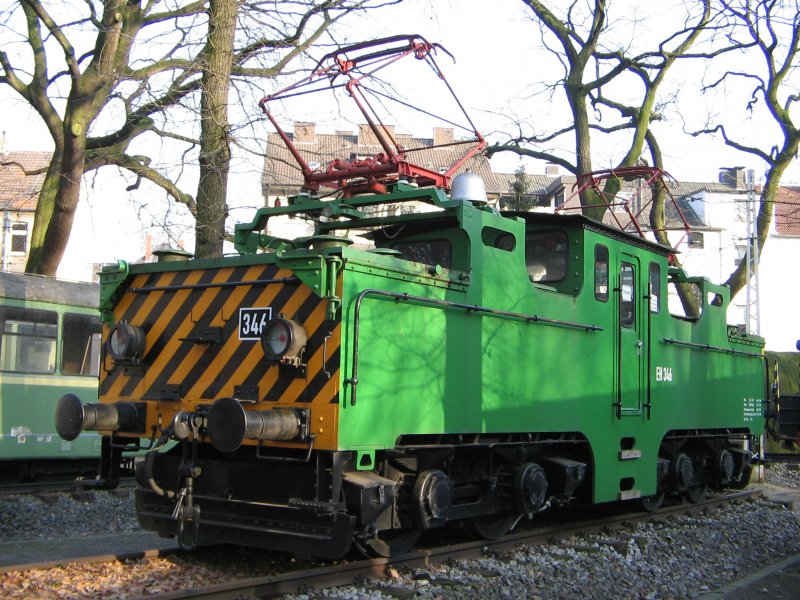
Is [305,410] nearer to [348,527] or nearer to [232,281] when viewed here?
[348,527]

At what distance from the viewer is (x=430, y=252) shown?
846 cm

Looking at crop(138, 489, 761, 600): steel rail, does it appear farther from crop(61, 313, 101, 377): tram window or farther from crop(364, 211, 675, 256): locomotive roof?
crop(61, 313, 101, 377): tram window

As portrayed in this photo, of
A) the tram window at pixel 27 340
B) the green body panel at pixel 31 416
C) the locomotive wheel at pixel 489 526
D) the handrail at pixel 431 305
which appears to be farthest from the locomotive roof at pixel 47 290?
the handrail at pixel 431 305

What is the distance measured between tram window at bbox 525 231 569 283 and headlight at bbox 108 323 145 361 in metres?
4.00

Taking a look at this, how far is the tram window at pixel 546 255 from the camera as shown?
9094mm

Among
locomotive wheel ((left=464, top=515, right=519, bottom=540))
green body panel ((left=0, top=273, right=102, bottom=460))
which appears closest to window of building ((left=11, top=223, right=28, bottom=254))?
green body panel ((left=0, top=273, right=102, bottom=460))

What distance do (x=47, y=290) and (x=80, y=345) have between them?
42.4 inches

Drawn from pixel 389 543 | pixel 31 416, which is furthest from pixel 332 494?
pixel 31 416

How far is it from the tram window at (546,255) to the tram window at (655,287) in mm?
1715

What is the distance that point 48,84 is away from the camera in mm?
14523

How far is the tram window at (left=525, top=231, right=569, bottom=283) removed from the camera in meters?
9.09

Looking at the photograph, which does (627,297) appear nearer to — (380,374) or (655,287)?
(655,287)

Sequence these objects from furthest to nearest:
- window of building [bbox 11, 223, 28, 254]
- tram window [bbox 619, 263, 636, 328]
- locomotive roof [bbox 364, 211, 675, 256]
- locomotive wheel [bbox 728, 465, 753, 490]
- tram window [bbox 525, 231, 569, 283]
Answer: window of building [bbox 11, 223, 28, 254]
locomotive wheel [bbox 728, 465, 753, 490]
tram window [bbox 619, 263, 636, 328]
tram window [bbox 525, 231, 569, 283]
locomotive roof [bbox 364, 211, 675, 256]

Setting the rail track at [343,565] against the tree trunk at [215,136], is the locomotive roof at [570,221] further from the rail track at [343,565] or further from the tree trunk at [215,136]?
the tree trunk at [215,136]
